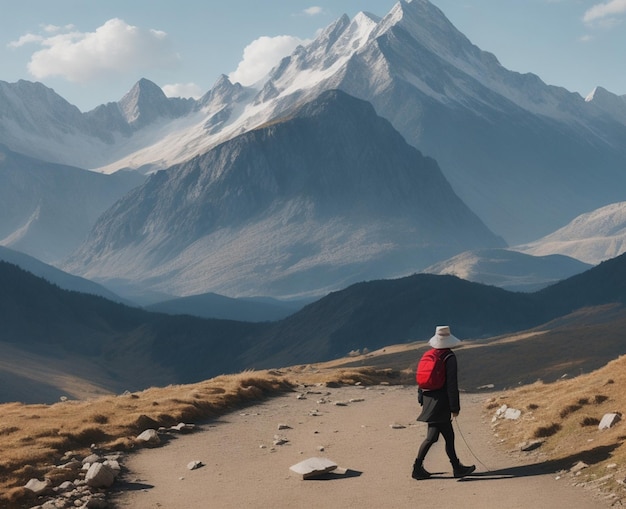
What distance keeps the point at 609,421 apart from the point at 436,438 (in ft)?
15.6

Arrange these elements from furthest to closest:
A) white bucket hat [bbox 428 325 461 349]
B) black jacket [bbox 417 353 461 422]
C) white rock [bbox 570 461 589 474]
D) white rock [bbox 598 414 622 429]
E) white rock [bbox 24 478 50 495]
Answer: white rock [bbox 598 414 622 429], white bucket hat [bbox 428 325 461 349], black jacket [bbox 417 353 461 422], white rock [bbox 570 461 589 474], white rock [bbox 24 478 50 495]

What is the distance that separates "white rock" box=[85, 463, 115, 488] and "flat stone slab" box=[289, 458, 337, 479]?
13.9 ft

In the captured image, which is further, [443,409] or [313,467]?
[313,467]

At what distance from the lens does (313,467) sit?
67.0 ft

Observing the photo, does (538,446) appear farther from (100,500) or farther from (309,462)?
(100,500)

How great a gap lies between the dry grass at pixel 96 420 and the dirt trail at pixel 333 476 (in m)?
1.53

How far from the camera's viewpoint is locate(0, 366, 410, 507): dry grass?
2119 centimetres

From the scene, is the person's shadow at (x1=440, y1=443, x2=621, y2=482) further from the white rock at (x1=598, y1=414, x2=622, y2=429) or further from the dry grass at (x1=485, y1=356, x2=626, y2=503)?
the white rock at (x1=598, y1=414, x2=622, y2=429)

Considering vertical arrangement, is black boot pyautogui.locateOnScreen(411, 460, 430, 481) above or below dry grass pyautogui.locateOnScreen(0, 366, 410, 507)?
below

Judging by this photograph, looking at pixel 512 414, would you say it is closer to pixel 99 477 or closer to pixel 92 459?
pixel 92 459

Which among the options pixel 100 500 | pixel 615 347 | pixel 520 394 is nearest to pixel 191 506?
pixel 100 500

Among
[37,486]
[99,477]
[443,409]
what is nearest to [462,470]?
[443,409]

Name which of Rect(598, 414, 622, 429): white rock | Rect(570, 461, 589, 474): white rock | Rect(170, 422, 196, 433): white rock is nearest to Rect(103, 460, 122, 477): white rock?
Rect(170, 422, 196, 433): white rock

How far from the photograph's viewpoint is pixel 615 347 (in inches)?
3681
